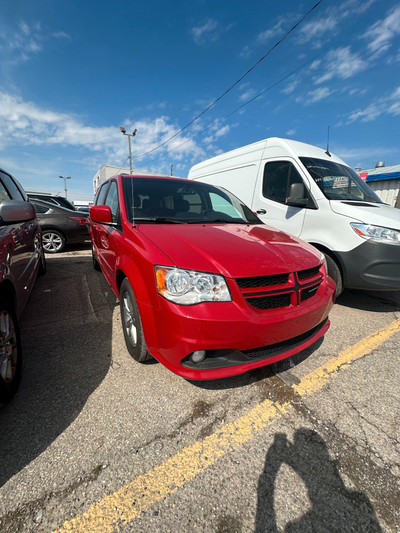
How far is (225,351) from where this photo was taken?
163cm

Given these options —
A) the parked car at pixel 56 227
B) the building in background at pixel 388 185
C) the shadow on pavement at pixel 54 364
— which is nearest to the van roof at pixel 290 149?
the shadow on pavement at pixel 54 364

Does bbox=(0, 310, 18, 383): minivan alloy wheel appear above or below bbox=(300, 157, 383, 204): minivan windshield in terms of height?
below

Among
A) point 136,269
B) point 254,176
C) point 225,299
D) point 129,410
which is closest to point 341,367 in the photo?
point 225,299

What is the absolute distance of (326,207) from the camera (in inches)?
132

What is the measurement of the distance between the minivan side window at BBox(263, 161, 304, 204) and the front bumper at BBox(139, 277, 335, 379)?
274 centimetres

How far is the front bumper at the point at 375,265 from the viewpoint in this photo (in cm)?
292

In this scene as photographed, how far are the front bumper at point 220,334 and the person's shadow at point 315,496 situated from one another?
1.67 ft

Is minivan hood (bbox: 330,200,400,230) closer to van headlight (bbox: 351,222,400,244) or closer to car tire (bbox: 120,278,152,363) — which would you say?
van headlight (bbox: 351,222,400,244)

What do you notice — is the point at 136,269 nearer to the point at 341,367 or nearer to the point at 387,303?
the point at 341,367

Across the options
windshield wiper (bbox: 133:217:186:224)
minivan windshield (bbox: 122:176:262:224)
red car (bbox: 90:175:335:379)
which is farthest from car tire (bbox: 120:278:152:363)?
minivan windshield (bbox: 122:176:262:224)

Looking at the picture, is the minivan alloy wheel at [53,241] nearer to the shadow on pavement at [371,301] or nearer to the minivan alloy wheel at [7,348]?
the minivan alloy wheel at [7,348]

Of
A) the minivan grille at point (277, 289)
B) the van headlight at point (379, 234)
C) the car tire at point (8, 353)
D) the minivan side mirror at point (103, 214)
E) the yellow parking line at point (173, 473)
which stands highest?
the minivan side mirror at point (103, 214)

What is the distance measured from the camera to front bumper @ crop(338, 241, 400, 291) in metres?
2.92

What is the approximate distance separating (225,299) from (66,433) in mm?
1294
